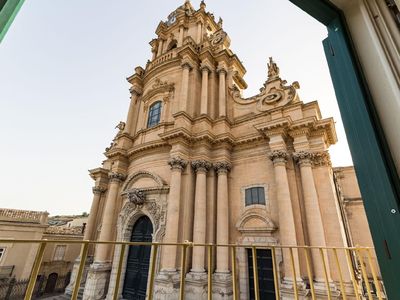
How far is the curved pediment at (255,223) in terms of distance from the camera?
895 cm

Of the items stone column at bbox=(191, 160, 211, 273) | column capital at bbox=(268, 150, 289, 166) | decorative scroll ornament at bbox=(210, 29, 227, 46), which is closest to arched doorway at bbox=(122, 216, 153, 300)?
stone column at bbox=(191, 160, 211, 273)

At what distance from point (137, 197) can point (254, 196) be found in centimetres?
604

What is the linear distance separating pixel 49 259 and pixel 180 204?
1744 cm

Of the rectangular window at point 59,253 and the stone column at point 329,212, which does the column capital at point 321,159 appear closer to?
the stone column at point 329,212

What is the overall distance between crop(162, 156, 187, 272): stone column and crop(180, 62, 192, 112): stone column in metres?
3.65

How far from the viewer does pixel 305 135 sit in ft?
30.9

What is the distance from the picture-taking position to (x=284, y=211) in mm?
8461

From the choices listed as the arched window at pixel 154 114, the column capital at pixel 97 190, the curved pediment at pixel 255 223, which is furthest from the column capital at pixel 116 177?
the curved pediment at pixel 255 223

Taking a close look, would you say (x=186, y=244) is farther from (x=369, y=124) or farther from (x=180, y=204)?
(x=180, y=204)

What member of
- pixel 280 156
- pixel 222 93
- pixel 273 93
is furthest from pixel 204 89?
pixel 280 156

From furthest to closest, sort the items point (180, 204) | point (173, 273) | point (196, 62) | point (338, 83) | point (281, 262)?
point (196, 62)
point (180, 204)
point (173, 273)
point (281, 262)
point (338, 83)

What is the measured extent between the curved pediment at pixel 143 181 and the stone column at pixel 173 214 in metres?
1.15

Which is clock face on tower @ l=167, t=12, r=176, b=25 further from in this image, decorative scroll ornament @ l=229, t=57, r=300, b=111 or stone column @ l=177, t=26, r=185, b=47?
decorative scroll ornament @ l=229, t=57, r=300, b=111

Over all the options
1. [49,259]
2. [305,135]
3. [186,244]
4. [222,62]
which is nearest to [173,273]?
[186,244]
